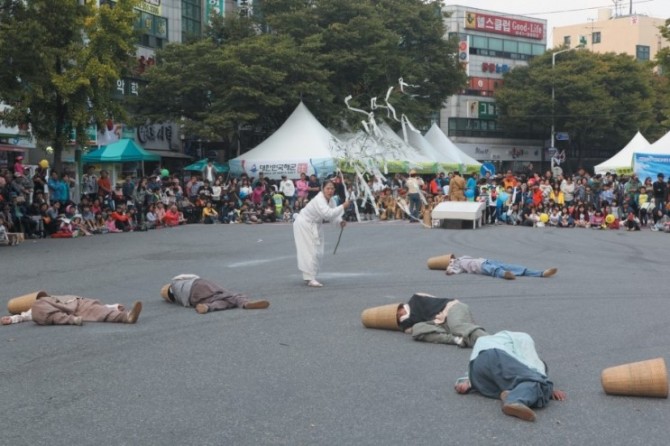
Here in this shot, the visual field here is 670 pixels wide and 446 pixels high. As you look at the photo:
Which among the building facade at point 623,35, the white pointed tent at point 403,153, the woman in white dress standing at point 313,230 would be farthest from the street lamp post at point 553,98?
the woman in white dress standing at point 313,230

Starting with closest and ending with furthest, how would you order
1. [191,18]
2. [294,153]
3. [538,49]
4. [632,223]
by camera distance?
[632,223], [294,153], [191,18], [538,49]

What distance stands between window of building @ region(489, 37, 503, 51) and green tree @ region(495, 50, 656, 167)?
627cm

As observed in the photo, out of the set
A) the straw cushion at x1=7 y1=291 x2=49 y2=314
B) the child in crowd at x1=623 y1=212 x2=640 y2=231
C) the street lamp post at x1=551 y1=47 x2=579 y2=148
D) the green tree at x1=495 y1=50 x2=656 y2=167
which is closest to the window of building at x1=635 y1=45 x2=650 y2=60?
the green tree at x1=495 y1=50 x2=656 y2=167

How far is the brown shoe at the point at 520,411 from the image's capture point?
581 centimetres

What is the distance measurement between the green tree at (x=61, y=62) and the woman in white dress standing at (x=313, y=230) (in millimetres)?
11027

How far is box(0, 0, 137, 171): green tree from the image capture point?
2062 centimetres

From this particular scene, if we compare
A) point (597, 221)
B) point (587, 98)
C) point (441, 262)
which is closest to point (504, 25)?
point (587, 98)

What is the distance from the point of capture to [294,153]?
108 ft

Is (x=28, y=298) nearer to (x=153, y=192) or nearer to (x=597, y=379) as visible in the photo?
(x=597, y=379)

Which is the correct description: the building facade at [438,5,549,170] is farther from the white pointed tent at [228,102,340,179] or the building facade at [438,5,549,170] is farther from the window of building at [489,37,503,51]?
the white pointed tent at [228,102,340,179]

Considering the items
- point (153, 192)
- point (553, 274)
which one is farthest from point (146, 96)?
point (553, 274)

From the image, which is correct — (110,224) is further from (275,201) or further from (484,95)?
(484,95)

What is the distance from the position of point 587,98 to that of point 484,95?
10.9 m

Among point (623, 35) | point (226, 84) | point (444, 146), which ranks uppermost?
point (623, 35)
